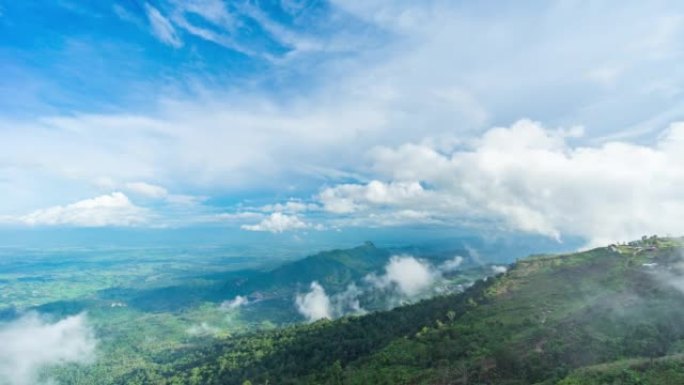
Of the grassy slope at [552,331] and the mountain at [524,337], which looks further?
the grassy slope at [552,331]

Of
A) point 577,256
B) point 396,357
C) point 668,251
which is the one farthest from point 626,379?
point 577,256

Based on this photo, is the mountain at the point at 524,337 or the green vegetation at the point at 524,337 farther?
the mountain at the point at 524,337

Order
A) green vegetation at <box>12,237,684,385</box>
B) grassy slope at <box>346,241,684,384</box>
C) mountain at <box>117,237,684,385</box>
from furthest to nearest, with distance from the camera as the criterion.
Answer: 1. grassy slope at <box>346,241,684,384</box>
2. mountain at <box>117,237,684,385</box>
3. green vegetation at <box>12,237,684,385</box>

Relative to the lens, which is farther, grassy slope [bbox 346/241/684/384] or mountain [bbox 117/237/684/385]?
grassy slope [bbox 346/241/684/384]

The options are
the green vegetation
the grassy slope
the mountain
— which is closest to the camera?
the green vegetation

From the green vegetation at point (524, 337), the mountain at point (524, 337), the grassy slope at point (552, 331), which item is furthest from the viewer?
the grassy slope at point (552, 331)

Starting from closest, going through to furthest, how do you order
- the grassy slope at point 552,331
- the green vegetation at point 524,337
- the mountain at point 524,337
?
1. the green vegetation at point 524,337
2. the mountain at point 524,337
3. the grassy slope at point 552,331

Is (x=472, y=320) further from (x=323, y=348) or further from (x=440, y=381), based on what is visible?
(x=323, y=348)

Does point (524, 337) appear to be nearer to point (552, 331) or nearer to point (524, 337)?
point (524, 337)

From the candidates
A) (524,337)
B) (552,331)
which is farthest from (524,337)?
(552,331)
